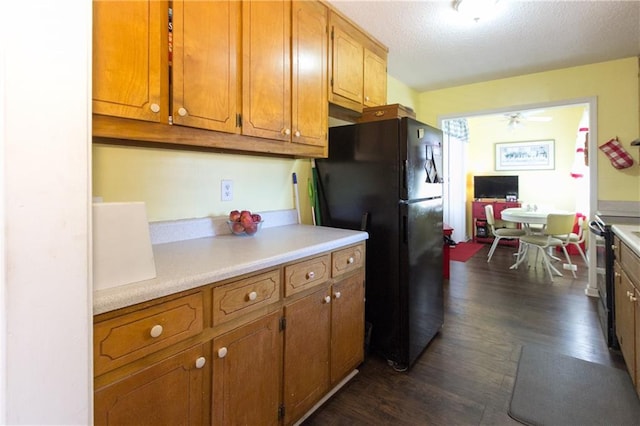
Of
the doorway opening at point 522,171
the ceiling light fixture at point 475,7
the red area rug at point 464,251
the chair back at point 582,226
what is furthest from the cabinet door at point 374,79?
the chair back at point 582,226

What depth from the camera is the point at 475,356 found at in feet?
7.18

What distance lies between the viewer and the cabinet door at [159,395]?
863 mm

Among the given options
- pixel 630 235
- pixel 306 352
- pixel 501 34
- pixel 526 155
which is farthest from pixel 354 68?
pixel 526 155

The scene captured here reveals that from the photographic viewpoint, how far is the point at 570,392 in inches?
71.2

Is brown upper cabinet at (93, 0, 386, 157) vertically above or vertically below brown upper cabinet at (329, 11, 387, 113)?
below

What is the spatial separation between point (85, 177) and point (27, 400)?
49 centimetres

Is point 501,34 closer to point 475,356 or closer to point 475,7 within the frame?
point 475,7

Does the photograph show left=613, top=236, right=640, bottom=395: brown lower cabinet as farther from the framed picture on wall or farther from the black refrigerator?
the framed picture on wall

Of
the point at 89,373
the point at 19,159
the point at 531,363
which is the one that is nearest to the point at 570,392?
the point at 531,363

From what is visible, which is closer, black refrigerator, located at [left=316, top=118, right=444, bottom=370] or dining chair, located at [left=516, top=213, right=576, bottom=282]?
black refrigerator, located at [left=316, top=118, right=444, bottom=370]

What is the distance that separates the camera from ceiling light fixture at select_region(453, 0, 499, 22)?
1946mm

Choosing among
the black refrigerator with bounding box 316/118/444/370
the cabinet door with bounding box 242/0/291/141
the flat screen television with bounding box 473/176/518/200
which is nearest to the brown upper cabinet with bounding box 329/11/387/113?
the black refrigerator with bounding box 316/118/444/370

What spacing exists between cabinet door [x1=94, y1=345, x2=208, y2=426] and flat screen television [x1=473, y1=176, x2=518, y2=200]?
6443mm

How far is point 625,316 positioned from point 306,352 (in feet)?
6.11
